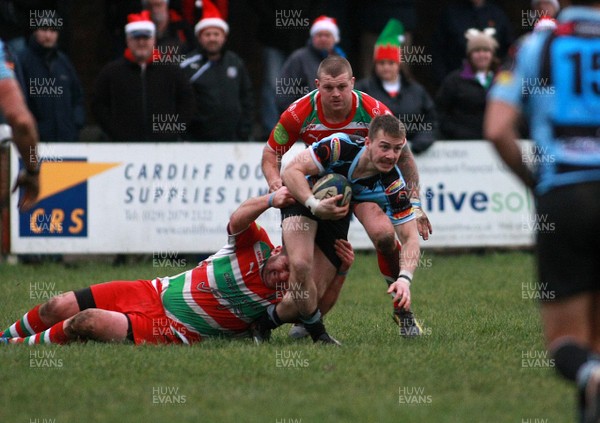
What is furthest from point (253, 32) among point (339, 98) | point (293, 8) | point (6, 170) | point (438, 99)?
point (339, 98)

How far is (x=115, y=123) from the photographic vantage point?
13.8m

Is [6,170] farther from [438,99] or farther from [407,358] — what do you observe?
[407,358]

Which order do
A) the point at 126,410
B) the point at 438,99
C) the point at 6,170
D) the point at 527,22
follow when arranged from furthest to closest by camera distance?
1. the point at 527,22
2. the point at 438,99
3. the point at 6,170
4. the point at 126,410

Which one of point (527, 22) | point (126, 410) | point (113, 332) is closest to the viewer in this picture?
point (126, 410)

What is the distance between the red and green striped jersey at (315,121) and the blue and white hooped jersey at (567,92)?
409 centimetres

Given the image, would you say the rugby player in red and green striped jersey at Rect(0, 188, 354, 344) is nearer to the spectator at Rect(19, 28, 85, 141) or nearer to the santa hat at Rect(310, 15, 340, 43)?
the spectator at Rect(19, 28, 85, 141)

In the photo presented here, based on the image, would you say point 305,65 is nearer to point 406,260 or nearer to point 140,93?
point 140,93

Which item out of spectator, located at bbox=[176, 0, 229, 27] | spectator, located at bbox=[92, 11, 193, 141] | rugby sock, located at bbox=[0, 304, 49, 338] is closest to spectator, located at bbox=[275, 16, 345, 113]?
spectator, located at bbox=[92, 11, 193, 141]

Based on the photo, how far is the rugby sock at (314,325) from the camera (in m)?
7.96

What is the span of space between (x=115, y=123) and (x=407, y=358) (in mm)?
7331

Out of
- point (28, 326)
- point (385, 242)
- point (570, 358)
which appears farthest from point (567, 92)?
point (28, 326)

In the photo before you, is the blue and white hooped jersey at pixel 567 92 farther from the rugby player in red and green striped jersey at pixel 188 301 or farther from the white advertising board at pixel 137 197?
the white advertising board at pixel 137 197

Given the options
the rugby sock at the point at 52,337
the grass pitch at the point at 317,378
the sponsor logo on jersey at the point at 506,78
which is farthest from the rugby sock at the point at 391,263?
the sponsor logo on jersey at the point at 506,78

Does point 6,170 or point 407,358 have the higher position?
point 6,170
